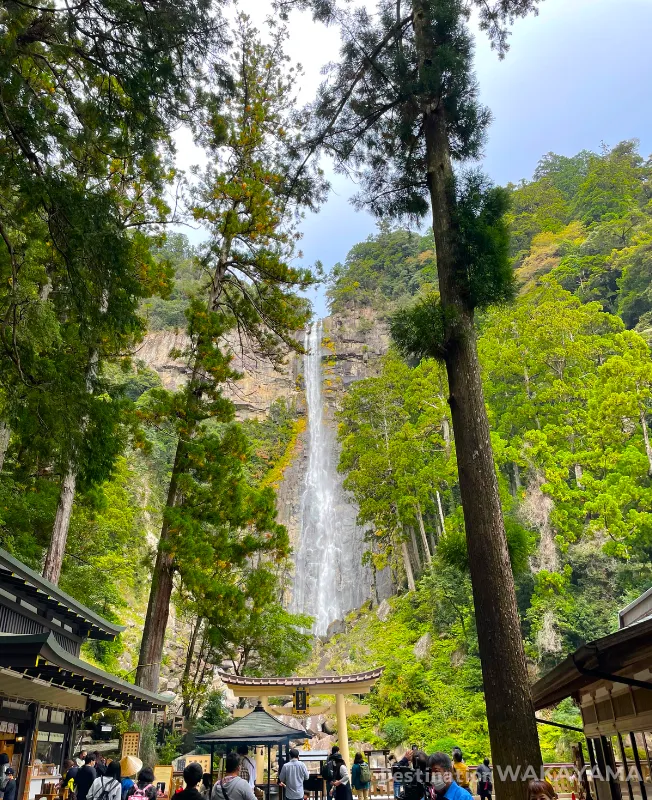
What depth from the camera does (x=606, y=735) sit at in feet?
16.9

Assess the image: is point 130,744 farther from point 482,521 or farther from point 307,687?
point 482,521

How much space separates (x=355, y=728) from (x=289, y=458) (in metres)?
20.6

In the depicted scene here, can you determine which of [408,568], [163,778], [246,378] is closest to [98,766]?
[163,778]

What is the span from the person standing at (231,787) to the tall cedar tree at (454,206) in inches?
67.4

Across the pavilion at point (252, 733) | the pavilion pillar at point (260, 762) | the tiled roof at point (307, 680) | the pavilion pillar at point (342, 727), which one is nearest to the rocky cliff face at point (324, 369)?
the pavilion pillar at point (260, 762)

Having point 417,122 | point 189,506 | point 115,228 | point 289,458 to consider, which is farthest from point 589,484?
point 289,458

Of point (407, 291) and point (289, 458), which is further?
point (407, 291)

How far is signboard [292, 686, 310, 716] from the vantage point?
12125 mm

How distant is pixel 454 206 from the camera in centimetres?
584

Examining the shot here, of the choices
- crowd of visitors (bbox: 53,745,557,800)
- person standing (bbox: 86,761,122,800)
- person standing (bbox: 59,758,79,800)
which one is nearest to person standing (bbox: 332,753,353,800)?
crowd of visitors (bbox: 53,745,557,800)

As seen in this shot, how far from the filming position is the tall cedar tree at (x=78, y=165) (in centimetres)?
482

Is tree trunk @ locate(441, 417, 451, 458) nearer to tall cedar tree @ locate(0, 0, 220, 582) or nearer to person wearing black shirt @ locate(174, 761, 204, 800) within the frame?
tall cedar tree @ locate(0, 0, 220, 582)

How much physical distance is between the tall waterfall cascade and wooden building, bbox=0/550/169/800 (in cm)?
1791

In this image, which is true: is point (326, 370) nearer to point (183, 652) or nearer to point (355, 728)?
point (183, 652)
